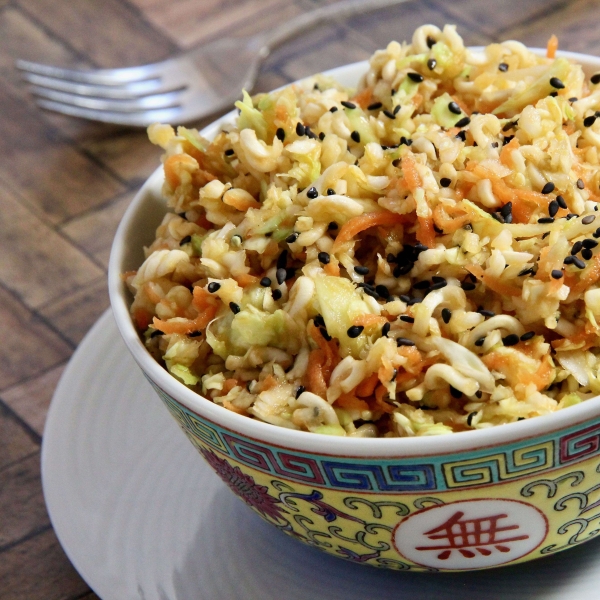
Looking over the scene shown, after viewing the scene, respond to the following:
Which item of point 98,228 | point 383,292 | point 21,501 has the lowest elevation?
point 21,501

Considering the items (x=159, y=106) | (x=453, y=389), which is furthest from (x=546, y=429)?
(x=159, y=106)

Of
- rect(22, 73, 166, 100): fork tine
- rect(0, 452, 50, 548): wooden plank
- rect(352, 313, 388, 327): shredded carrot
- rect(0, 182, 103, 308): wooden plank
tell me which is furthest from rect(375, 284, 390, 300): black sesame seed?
rect(22, 73, 166, 100): fork tine

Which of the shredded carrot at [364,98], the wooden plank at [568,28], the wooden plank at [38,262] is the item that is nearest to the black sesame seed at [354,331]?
the shredded carrot at [364,98]

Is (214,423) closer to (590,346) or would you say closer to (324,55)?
(590,346)

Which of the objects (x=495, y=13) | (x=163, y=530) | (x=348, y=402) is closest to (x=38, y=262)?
(x=163, y=530)

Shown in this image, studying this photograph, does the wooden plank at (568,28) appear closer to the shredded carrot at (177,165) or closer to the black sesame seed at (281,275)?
the shredded carrot at (177,165)

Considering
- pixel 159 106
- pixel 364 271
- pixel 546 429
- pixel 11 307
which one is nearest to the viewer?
pixel 546 429

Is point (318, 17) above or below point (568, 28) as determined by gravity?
above

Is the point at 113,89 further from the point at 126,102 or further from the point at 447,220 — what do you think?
the point at 447,220
